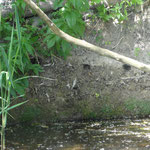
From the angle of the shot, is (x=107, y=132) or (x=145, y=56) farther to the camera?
(x=145, y=56)

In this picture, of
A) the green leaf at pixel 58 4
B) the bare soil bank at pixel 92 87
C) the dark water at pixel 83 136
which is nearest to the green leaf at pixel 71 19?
the green leaf at pixel 58 4

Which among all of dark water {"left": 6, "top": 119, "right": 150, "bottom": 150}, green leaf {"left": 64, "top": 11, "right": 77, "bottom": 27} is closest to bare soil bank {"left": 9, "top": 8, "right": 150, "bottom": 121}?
dark water {"left": 6, "top": 119, "right": 150, "bottom": 150}

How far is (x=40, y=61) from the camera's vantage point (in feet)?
11.9

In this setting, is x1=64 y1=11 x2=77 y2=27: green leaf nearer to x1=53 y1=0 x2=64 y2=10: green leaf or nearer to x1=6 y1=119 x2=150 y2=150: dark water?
x1=53 y1=0 x2=64 y2=10: green leaf

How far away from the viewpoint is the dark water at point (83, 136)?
273 cm

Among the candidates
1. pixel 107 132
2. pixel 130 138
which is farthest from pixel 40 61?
pixel 130 138

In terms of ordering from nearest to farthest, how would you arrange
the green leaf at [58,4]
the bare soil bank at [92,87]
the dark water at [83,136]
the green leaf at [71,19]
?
the dark water at [83,136]
the green leaf at [71,19]
the green leaf at [58,4]
the bare soil bank at [92,87]

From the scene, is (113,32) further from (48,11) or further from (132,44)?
(48,11)

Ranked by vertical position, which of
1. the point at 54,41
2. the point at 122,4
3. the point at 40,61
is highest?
the point at 122,4

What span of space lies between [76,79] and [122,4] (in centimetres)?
127

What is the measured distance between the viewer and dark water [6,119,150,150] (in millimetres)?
2729

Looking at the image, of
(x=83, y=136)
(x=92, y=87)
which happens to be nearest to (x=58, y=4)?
(x=92, y=87)

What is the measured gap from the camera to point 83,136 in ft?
9.87

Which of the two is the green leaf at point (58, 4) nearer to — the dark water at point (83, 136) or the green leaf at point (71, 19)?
the green leaf at point (71, 19)
